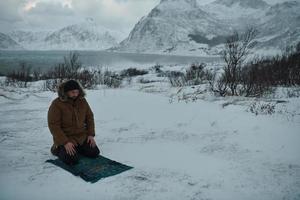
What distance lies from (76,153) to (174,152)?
5.32 feet

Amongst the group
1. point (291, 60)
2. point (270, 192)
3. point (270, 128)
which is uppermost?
point (291, 60)

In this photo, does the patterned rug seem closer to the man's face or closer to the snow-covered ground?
the snow-covered ground

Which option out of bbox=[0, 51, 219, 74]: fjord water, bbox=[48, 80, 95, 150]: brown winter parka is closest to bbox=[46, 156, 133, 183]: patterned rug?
bbox=[48, 80, 95, 150]: brown winter parka

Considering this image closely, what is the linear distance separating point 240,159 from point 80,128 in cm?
250

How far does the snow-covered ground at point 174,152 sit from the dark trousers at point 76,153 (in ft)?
0.64

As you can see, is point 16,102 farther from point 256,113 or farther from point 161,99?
point 256,113

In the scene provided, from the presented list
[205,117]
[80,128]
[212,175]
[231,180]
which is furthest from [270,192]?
[205,117]

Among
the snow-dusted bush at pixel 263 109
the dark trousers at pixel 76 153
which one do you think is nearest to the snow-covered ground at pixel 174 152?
the snow-dusted bush at pixel 263 109

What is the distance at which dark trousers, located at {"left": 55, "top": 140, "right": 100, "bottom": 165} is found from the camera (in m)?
4.23

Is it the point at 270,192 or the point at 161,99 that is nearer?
the point at 270,192

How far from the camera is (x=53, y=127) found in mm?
4238

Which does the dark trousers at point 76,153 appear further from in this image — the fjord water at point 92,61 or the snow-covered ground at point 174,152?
the fjord water at point 92,61

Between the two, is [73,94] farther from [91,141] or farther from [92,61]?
[92,61]

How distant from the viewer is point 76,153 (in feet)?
14.2
